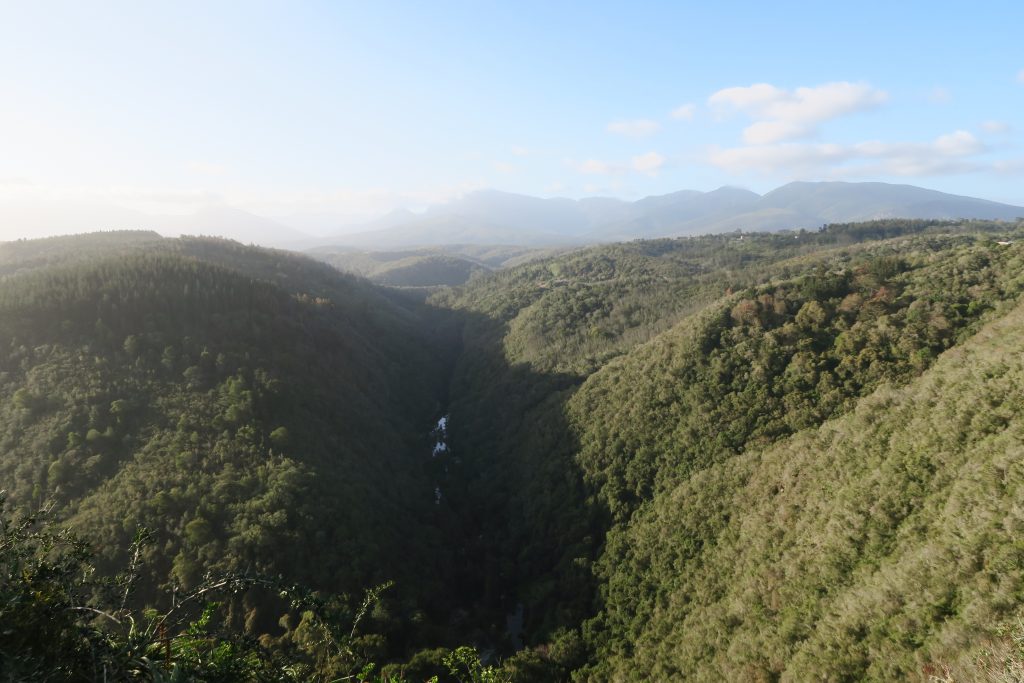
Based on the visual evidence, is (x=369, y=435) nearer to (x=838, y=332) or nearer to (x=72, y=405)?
(x=72, y=405)

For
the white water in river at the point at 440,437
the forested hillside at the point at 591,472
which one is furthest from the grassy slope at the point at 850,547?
the white water in river at the point at 440,437

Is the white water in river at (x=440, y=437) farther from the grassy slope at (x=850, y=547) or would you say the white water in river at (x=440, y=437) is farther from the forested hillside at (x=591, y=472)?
the grassy slope at (x=850, y=547)

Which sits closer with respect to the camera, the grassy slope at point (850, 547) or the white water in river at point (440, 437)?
the grassy slope at point (850, 547)

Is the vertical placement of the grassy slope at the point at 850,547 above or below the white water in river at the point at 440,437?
above

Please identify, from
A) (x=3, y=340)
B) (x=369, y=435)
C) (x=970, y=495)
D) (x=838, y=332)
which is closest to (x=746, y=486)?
(x=970, y=495)

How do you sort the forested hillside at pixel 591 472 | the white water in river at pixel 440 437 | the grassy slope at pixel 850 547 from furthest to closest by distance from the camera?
the white water in river at pixel 440 437, the forested hillside at pixel 591 472, the grassy slope at pixel 850 547

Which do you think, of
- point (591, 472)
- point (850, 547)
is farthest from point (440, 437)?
point (850, 547)

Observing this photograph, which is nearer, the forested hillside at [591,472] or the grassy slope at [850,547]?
the grassy slope at [850,547]

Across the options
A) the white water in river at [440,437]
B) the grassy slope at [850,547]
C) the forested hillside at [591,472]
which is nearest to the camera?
the grassy slope at [850,547]

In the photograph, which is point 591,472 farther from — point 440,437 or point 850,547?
point 440,437
